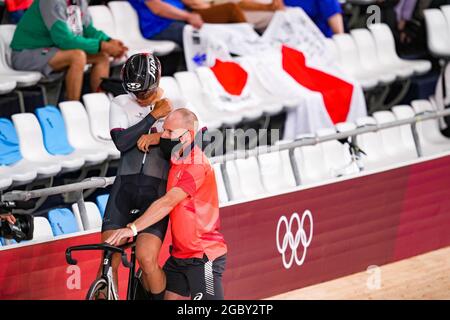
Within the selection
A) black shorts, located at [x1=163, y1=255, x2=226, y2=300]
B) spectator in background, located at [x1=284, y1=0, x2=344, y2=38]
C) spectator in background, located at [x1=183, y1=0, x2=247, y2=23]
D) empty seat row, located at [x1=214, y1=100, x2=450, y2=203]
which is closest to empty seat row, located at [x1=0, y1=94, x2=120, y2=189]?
empty seat row, located at [x1=214, y1=100, x2=450, y2=203]

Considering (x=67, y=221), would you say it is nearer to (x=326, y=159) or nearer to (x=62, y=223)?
(x=62, y=223)

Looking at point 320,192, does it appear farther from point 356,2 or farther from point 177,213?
point 356,2

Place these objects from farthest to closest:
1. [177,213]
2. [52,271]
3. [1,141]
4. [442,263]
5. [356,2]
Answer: [356,2]
[442,263]
[1,141]
[52,271]
[177,213]

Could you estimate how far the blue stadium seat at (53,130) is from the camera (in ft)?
27.5

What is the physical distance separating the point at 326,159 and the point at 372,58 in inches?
88.0

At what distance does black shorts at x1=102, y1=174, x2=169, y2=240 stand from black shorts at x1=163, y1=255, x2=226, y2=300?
0.20 meters

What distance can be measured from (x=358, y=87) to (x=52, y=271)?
4029 millimetres

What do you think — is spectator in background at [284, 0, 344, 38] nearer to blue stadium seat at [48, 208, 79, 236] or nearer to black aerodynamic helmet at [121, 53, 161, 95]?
blue stadium seat at [48, 208, 79, 236]

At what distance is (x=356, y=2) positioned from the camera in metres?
11.5

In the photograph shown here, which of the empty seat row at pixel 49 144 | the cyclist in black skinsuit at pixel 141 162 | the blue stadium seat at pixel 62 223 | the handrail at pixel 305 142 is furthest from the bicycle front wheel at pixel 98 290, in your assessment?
the empty seat row at pixel 49 144

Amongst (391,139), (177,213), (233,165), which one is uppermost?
(391,139)

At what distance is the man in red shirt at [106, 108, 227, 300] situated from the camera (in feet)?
19.3

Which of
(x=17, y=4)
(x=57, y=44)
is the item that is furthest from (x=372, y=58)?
(x=17, y=4)

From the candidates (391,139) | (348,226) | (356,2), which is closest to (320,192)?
(348,226)
